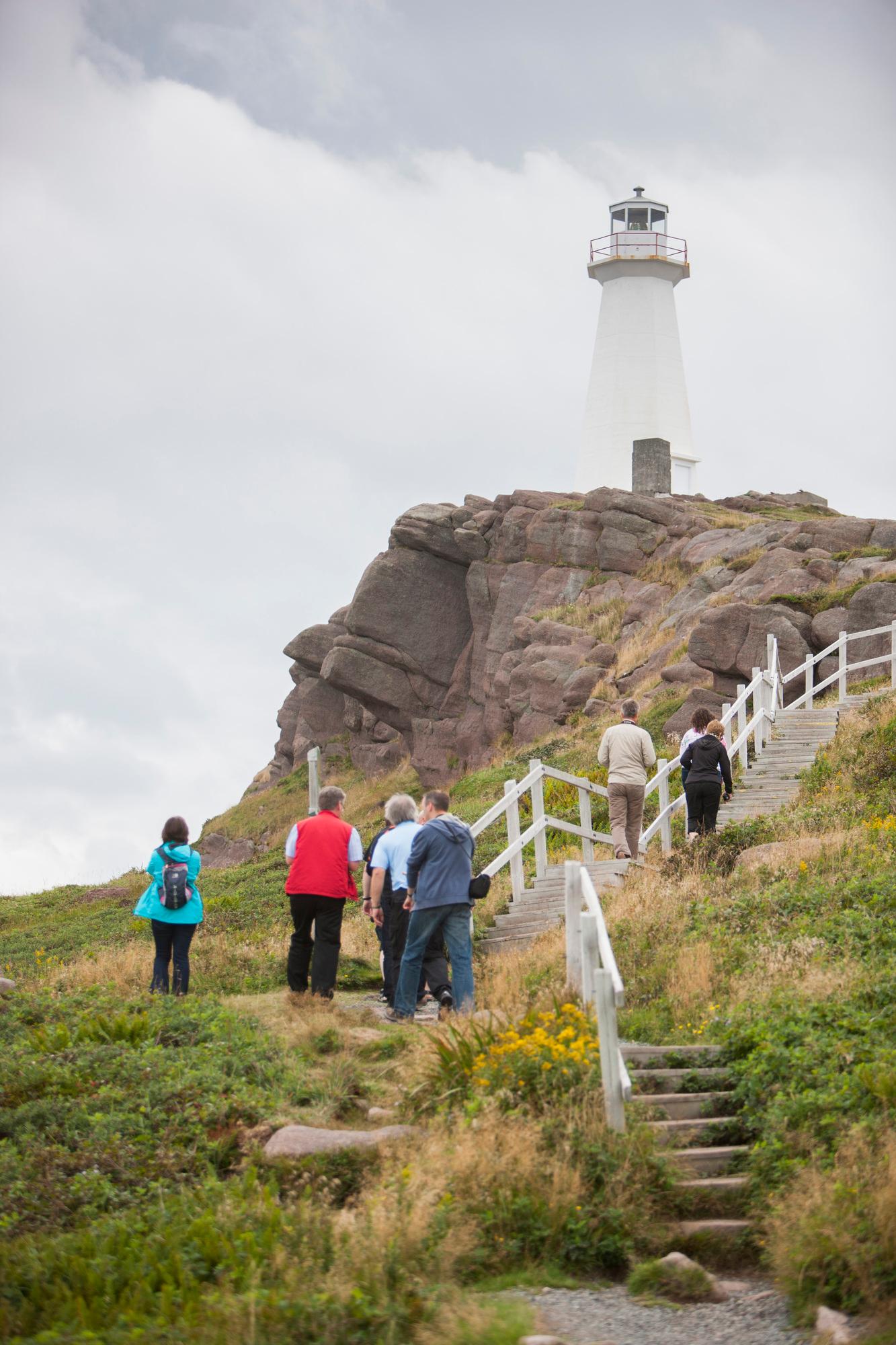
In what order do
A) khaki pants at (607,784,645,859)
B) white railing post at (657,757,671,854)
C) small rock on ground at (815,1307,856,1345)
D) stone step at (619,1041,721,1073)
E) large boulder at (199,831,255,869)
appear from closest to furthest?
small rock on ground at (815,1307,856,1345), stone step at (619,1041,721,1073), khaki pants at (607,784,645,859), white railing post at (657,757,671,854), large boulder at (199,831,255,869)

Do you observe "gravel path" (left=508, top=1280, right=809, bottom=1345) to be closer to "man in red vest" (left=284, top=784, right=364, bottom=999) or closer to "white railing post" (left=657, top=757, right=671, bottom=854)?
"man in red vest" (left=284, top=784, right=364, bottom=999)

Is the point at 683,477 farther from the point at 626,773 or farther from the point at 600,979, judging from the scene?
the point at 600,979

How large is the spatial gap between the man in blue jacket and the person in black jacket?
581 cm

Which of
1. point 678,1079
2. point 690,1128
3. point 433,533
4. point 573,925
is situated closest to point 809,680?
point 573,925

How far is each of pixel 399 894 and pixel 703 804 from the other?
5.48m

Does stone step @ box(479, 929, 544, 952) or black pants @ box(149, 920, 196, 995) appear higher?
stone step @ box(479, 929, 544, 952)

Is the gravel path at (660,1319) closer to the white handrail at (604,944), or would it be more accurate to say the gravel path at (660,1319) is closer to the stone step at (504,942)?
the white handrail at (604,944)

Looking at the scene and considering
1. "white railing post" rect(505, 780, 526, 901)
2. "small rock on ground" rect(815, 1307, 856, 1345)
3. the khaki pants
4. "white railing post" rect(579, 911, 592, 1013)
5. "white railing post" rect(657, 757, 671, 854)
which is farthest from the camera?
"white railing post" rect(657, 757, 671, 854)

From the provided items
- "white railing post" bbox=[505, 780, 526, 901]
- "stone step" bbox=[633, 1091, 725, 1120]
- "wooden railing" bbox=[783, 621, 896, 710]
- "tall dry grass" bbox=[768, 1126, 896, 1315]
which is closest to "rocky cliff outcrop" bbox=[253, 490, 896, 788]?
"wooden railing" bbox=[783, 621, 896, 710]

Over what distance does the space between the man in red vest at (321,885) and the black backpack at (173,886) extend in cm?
92

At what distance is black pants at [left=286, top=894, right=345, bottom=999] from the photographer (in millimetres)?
10656

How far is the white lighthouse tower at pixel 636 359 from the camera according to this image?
43969 millimetres

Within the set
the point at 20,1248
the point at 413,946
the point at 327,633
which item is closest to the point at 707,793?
the point at 413,946

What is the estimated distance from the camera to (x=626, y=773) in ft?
49.2
